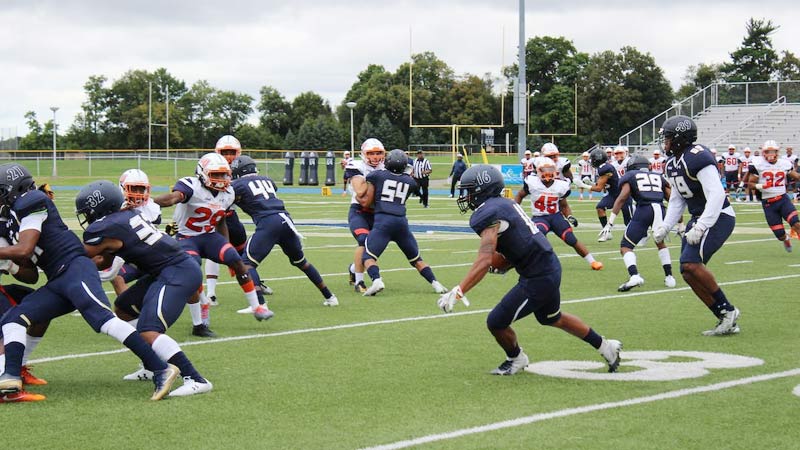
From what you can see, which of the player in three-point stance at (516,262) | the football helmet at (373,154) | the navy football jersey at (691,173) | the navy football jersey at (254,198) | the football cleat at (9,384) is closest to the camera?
the football cleat at (9,384)

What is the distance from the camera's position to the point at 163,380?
674 cm

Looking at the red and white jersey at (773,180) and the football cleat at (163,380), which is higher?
the red and white jersey at (773,180)

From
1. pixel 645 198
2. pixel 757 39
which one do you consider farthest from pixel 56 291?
pixel 757 39

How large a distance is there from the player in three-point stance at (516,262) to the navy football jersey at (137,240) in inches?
82.0

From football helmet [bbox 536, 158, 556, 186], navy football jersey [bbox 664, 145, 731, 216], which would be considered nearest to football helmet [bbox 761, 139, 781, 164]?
football helmet [bbox 536, 158, 556, 186]

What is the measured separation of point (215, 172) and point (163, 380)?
3.29m

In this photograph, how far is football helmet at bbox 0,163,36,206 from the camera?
22.8 feet

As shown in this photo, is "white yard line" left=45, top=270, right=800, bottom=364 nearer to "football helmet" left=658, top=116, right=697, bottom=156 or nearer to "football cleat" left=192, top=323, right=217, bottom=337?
"football cleat" left=192, top=323, right=217, bottom=337

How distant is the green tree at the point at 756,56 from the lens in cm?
7606

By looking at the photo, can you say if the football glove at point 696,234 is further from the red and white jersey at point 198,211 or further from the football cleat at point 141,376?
the football cleat at point 141,376

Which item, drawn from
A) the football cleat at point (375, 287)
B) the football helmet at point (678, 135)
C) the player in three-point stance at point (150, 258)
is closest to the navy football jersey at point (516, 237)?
the player in three-point stance at point (150, 258)

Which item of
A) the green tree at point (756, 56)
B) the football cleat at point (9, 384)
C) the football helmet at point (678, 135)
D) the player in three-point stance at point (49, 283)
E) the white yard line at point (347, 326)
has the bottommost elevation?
the white yard line at point (347, 326)

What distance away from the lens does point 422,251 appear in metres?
18.1

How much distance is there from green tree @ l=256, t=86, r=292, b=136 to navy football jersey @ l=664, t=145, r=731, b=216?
8651 centimetres
